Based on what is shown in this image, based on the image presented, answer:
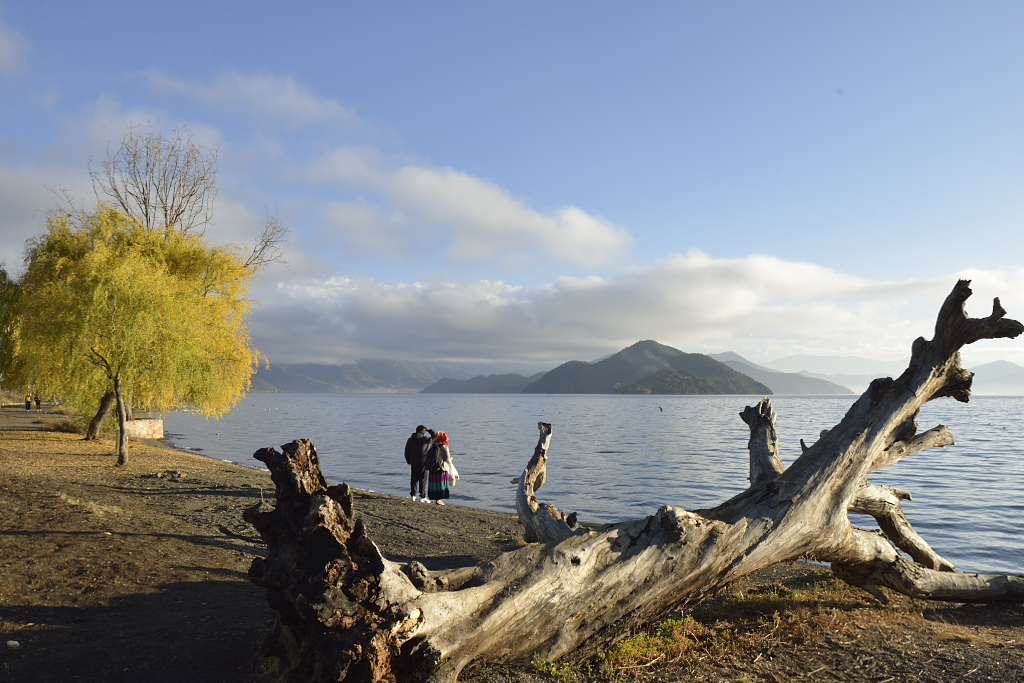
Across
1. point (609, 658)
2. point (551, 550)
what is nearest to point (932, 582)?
point (609, 658)

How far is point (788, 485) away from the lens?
7883 millimetres

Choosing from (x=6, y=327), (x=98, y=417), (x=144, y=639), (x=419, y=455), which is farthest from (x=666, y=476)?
(x=6, y=327)

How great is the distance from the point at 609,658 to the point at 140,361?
2047cm

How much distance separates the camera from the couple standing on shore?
62.0 feet

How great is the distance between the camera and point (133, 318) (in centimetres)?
2142

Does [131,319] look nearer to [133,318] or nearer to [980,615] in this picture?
[133,318]

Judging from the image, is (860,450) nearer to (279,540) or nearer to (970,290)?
(970,290)

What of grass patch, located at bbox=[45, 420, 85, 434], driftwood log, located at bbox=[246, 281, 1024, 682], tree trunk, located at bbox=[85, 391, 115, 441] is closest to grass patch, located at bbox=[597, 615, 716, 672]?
driftwood log, located at bbox=[246, 281, 1024, 682]

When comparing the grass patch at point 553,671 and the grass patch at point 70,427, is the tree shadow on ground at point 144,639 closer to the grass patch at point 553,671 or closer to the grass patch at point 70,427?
the grass patch at point 553,671

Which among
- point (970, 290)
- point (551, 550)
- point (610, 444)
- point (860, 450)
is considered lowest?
point (610, 444)

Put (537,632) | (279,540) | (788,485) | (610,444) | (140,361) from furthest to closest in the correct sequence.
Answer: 1. (610,444)
2. (140,361)
3. (788,485)
4. (537,632)
5. (279,540)

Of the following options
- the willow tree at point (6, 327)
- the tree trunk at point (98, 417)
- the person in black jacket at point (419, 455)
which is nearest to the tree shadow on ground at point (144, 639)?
the person in black jacket at point (419, 455)

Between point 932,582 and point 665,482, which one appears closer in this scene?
point 932,582

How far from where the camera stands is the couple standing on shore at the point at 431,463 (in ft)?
62.0
